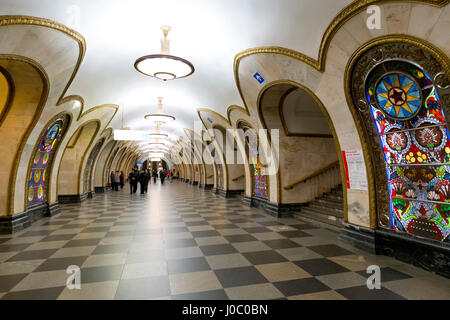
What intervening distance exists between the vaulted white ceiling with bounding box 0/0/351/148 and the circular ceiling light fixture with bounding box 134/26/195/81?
1.37 ft

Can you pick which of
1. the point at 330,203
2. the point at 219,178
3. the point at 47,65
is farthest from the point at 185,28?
the point at 219,178

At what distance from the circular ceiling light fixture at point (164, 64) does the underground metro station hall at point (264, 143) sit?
36 mm

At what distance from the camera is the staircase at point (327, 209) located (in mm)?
6137

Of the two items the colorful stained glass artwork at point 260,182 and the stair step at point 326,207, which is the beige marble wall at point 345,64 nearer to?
the stair step at point 326,207

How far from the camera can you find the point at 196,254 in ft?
13.6

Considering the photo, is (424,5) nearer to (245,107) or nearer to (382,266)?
(382,266)

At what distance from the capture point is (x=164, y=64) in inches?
184

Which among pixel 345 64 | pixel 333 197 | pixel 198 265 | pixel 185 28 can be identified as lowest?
pixel 198 265

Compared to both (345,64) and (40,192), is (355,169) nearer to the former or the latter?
(345,64)

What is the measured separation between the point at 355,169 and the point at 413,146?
1109 millimetres

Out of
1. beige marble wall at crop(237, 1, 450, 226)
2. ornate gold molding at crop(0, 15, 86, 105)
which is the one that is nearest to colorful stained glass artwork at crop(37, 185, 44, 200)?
ornate gold molding at crop(0, 15, 86, 105)

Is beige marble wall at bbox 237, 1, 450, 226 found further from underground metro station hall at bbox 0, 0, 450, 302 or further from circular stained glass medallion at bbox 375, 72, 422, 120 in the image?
circular stained glass medallion at bbox 375, 72, 422, 120

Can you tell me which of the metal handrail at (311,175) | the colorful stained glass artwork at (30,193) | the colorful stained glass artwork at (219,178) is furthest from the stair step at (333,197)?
the colorful stained glass artwork at (30,193)

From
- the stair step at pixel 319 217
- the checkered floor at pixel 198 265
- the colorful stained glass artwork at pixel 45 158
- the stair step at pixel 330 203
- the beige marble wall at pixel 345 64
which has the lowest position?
the checkered floor at pixel 198 265
